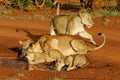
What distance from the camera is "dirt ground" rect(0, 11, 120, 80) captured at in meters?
9.70

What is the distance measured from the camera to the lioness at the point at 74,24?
13.3 meters

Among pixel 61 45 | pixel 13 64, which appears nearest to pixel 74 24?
pixel 61 45

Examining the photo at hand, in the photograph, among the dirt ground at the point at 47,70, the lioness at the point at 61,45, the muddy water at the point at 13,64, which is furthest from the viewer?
the lioness at the point at 61,45

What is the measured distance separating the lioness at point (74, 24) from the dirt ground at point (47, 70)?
801mm

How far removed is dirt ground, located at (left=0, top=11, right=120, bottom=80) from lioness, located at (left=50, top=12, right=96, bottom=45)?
0.80 m

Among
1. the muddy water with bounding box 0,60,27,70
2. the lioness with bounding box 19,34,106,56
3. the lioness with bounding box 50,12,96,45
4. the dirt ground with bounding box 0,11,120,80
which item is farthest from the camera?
the lioness with bounding box 50,12,96,45

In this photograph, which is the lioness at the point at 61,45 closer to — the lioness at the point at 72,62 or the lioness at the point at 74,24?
the lioness at the point at 72,62

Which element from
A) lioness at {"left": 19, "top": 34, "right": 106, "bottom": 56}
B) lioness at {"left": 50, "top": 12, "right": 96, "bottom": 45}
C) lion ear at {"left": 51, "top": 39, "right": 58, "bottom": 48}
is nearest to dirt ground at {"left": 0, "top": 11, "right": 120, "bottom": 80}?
lioness at {"left": 19, "top": 34, "right": 106, "bottom": 56}

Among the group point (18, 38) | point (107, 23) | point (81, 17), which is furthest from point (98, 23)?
point (81, 17)

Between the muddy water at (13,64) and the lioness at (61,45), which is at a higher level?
the lioness at (61,45)

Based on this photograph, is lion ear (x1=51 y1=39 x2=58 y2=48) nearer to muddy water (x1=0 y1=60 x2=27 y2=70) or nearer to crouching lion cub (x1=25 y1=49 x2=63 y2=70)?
crouching lion cub (x1=25 y1=49 x2=63 y2=70)

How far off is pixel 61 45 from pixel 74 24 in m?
1.77

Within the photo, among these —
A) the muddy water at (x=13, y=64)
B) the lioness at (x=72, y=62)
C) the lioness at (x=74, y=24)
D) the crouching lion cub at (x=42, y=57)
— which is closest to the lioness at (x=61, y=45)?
the crouching lion cub at (x=42, y=57)

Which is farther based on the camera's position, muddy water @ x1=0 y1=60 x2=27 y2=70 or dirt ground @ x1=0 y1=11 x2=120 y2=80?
muddy water @ x1=0 y1=60 x2=27 y2=70
